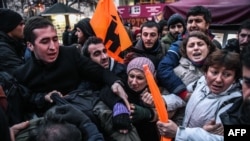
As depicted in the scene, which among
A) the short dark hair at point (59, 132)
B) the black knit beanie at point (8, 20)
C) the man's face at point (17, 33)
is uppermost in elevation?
the black knit beanie at point (8, 20)

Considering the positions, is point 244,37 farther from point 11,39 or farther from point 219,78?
point 11,39

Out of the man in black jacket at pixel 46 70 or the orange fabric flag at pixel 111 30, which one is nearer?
the man in black jacket at pixel 46 70

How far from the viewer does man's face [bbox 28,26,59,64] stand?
222 cm

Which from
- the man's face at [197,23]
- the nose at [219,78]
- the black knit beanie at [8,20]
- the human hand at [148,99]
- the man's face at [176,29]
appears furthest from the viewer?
the man's face at [176,29]

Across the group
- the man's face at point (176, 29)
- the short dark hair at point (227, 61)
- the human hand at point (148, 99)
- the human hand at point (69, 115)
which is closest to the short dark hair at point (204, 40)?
the short dark hair at point (227, 61)

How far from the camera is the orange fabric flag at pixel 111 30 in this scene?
11.6 feet

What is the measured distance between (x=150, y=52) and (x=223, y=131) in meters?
1.77

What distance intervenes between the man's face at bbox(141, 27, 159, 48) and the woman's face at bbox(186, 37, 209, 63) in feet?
Answer: 2.94

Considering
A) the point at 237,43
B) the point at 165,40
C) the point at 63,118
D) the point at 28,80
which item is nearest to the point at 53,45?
the point at 28,80

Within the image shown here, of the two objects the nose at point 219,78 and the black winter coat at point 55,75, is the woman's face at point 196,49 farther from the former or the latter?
the black winter coat at point 55,75

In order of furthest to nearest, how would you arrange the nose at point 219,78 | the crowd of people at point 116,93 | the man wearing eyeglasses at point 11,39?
the man wearing eyeglasses at point 11,39, the nose at point 219,78, the crowd of people at point 116,93

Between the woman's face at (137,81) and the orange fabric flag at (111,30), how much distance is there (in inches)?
40.4

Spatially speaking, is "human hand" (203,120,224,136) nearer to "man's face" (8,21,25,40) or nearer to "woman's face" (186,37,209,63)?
"woman's face" (186,37,209,63)

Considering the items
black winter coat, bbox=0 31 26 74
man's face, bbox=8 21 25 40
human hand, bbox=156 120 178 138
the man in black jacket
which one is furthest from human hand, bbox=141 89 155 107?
man's face, bbox=8 21 25 40
